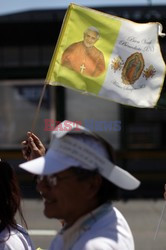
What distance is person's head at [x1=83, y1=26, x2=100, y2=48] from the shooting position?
10.6 feet

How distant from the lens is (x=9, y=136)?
1566cm

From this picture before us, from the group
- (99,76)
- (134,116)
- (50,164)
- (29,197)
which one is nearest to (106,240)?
(50,164)

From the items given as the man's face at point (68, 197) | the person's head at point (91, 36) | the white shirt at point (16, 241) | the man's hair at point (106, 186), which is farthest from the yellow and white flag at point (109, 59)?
the man's face at point (68, 197)

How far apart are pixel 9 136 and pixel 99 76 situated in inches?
496

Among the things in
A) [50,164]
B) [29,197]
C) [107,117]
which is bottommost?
[29,197]

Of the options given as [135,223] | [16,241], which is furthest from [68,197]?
[135,223]

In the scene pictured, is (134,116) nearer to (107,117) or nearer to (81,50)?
(107,117)

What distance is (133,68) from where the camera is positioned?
320 centimetres

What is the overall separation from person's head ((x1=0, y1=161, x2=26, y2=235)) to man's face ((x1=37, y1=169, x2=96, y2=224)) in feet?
3.13

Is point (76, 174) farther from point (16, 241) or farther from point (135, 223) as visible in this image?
point (135, 223)

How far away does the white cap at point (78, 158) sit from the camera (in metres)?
1.90

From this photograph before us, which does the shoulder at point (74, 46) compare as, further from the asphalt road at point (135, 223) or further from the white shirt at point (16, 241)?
the asphalt road at point (135, 223)

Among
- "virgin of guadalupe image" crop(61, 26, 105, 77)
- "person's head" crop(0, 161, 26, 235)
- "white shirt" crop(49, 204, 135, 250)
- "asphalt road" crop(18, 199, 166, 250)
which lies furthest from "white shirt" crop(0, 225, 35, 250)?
"asphalt road" crop(18, 199, 166, 250)

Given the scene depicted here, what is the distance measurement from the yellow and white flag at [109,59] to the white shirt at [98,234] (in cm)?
125
